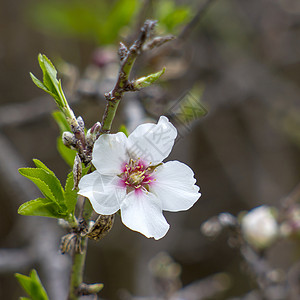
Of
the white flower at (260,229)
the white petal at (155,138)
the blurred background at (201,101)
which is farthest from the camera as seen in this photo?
the blurred background at (201,101)

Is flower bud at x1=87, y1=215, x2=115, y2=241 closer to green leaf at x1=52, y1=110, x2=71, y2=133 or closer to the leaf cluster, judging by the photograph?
the leaf cluster

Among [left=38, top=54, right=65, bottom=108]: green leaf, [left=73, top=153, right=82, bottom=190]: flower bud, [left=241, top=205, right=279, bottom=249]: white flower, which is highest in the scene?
[left=38, top=54, right=65, bottom=108]: green leaf

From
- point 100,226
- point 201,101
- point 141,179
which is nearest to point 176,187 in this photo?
point 141,179

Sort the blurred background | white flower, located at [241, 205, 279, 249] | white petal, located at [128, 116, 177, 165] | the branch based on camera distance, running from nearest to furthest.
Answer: the branch → white petal, located at [128, 116, 177, 165] → white flower, located at [241, 205, 279, 249] → the blurred background

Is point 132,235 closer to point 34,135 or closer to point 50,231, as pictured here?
point 34,135

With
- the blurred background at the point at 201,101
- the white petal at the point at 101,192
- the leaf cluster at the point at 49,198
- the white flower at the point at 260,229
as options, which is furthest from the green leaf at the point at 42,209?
the blurred background at the point at 201,101

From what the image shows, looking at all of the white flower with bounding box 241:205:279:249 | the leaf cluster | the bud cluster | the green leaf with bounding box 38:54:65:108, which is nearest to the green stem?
the leaf cluster

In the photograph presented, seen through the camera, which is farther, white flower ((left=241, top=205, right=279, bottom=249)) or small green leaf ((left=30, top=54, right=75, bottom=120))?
white flower ((left=241, top=205, right=279, bottom=249))

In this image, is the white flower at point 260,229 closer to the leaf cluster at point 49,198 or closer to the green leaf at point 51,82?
the leaf cluster at point 49,198
